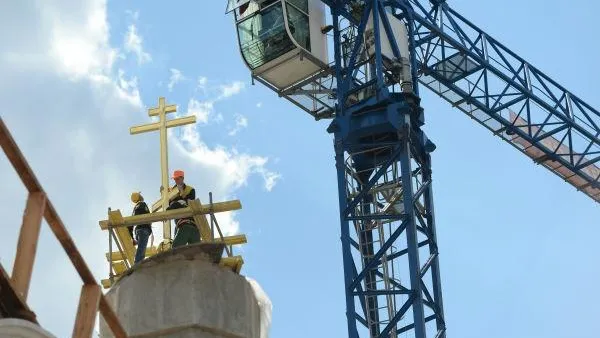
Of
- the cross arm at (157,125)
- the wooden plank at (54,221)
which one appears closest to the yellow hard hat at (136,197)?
the cross arm at (157,125)

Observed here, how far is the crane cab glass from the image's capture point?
29516mm

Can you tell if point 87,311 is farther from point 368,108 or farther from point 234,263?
point 368,108

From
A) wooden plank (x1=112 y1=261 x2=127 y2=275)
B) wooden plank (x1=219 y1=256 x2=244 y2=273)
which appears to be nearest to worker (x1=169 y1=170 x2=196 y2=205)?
wooden plank (x1=112 y1=261 x2=127 y2=275)

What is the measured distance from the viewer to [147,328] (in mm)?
10266

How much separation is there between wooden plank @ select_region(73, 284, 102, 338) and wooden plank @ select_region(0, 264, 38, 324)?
0.98 metres

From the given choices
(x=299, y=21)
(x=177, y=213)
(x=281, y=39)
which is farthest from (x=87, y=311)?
(x=299, y=21)

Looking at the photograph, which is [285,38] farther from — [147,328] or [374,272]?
[147,328]

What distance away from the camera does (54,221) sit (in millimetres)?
8617

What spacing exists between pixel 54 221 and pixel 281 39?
69.5 feet

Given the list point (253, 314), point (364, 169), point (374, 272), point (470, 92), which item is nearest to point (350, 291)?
point (374, 272)

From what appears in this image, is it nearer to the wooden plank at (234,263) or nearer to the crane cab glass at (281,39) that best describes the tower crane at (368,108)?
the crane cab glass at (281,39)

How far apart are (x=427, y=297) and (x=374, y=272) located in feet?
4.99

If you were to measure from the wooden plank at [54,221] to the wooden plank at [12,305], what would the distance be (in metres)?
0.85

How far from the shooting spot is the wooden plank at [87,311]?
880 cm
